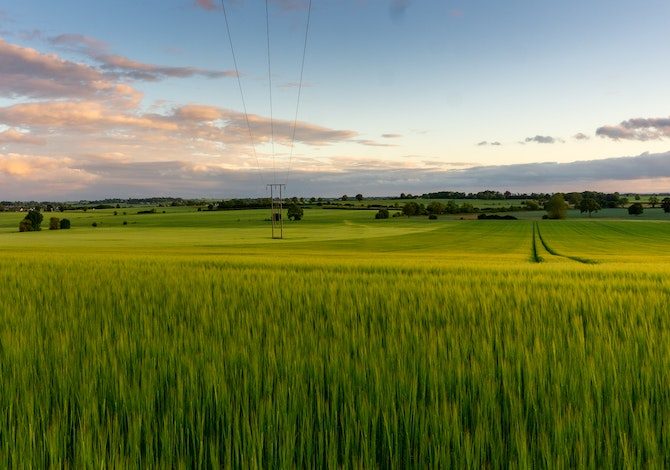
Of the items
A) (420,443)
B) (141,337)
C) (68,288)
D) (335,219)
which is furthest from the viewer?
(335,219)

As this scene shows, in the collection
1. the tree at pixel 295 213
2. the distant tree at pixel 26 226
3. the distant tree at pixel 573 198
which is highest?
the distant tree at pixel 573 198

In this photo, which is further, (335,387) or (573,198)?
(573,198)

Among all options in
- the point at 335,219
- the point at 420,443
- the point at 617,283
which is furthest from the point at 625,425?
the point at 335,219

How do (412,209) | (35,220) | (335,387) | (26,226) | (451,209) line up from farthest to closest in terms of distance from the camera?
(451,209)
(412,209)
(35,220)
(26,226)
(335,387)

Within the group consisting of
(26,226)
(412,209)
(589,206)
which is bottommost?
(26,226)

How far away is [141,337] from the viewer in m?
5.21

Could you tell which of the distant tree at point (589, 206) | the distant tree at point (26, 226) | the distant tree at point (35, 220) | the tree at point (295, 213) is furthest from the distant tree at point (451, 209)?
the distant tree at point (26, 226)

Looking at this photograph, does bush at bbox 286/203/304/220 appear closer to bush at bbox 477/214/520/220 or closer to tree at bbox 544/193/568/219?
bush at bbox 477/214/520/220

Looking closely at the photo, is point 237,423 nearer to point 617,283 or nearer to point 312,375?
point 312,375

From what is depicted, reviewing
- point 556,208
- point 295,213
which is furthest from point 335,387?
Result: point 556,208

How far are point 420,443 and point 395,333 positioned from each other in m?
2.64

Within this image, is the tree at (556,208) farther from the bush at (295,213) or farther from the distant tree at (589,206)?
the bush at (295,213)

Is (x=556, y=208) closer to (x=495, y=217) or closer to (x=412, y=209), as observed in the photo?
(x=495, y=217)

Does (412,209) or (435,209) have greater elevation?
(412,209)
